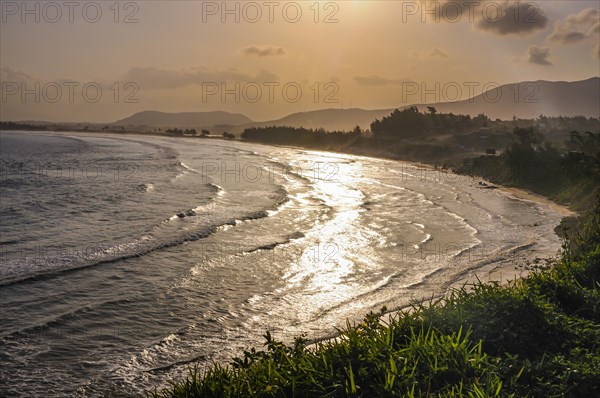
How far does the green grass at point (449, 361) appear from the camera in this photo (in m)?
5.76

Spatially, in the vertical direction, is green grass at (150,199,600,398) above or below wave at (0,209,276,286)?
above

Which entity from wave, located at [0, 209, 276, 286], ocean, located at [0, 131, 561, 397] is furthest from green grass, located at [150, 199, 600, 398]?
wave, located at [0, 209, 276, 286]

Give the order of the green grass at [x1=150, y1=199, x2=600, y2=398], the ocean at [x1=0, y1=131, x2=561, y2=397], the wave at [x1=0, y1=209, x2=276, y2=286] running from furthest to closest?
the wave at [x1=0, y1=209, x2=276, y2=286] → the ocean at [x1=0, y1=131, x2=561, y2=397] → the green grass at [x1=150, y1=199, x2=600, y2=398]

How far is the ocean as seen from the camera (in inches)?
365

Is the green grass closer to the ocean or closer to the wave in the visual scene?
the ocean

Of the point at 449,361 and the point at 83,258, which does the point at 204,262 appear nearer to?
the point at 83,258

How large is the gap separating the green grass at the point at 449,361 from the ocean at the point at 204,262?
2672 millimetres

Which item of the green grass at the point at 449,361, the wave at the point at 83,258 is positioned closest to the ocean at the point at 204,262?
the wave at the point at 83,258

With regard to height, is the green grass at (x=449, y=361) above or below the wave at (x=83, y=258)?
above

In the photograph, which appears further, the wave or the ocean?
the wave

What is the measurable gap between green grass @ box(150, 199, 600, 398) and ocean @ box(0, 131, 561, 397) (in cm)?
267

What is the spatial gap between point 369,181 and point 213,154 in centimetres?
2366

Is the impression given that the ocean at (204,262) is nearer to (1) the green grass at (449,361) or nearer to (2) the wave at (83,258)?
(2) the wave at (83,258)

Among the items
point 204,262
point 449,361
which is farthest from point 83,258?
point 449,361
